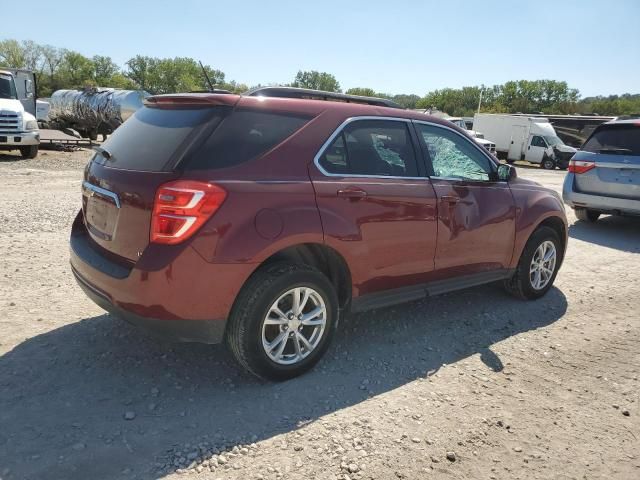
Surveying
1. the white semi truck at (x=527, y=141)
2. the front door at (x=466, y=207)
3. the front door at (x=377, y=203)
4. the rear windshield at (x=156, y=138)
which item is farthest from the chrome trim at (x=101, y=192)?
the white semi truck at (x=527, y=141)

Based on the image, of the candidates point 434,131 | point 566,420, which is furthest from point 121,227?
point 566,420

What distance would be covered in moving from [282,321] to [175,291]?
0.72 m

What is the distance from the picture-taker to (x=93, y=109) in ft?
82.4

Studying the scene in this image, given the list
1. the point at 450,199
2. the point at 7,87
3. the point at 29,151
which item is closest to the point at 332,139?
the point at 450,199

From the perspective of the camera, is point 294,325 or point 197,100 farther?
point 294,325

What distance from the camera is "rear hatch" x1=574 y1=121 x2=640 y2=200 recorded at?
8.23 meters

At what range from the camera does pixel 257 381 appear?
3340mm

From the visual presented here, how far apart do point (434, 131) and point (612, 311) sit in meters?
2.72

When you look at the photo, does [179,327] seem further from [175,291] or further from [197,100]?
[197,100]

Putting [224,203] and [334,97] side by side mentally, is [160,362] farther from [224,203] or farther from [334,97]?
[334,97]

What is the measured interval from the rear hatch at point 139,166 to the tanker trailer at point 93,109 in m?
20.8

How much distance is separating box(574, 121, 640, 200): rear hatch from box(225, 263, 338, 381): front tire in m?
6.98

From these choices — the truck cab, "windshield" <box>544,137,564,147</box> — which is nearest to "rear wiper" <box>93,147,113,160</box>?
the truck cab

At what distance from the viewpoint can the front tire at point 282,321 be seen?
3.04 meters
